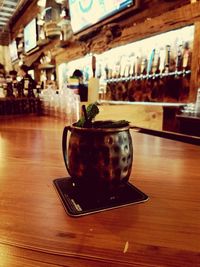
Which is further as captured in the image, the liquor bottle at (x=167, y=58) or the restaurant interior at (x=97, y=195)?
the liquor bottle at (x=167, y=58)

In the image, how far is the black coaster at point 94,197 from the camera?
47 centimetres

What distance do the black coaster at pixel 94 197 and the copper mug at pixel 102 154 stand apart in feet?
0.09

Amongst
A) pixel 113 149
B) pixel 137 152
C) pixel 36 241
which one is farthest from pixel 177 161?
pixel 36 241

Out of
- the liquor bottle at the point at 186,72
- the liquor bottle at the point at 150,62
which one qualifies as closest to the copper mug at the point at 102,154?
the liquor bottle at the point at 186,72

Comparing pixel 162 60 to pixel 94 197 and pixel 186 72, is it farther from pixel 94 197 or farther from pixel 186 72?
pixel 94 197

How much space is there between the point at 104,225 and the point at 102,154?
0.14 metres

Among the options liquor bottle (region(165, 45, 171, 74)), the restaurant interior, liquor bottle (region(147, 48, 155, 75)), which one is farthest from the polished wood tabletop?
liquor bottle (region(147, 48, 155, 75))

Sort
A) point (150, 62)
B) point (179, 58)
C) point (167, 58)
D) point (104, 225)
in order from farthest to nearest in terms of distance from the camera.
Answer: point (150, 62) < point (167, 58) < point (179, 58) < point (104, 225)

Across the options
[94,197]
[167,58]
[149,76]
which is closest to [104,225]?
[94,197]

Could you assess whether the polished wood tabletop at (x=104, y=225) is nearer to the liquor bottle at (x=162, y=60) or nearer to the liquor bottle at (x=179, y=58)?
the liquor bottle at (x=179, y=58)

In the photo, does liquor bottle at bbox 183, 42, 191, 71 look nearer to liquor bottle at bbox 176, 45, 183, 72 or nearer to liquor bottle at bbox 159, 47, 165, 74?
liquor bottle at bbox 176, 45, 183, 72

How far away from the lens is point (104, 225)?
421 millimetres

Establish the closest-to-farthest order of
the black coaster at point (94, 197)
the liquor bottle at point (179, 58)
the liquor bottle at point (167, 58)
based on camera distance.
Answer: the black coaster at point (94, 197) → the liquor bottle at point (179, 58) → the liquor bottle at point (167, 58)

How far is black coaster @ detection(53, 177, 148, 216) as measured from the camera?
1.55ft
